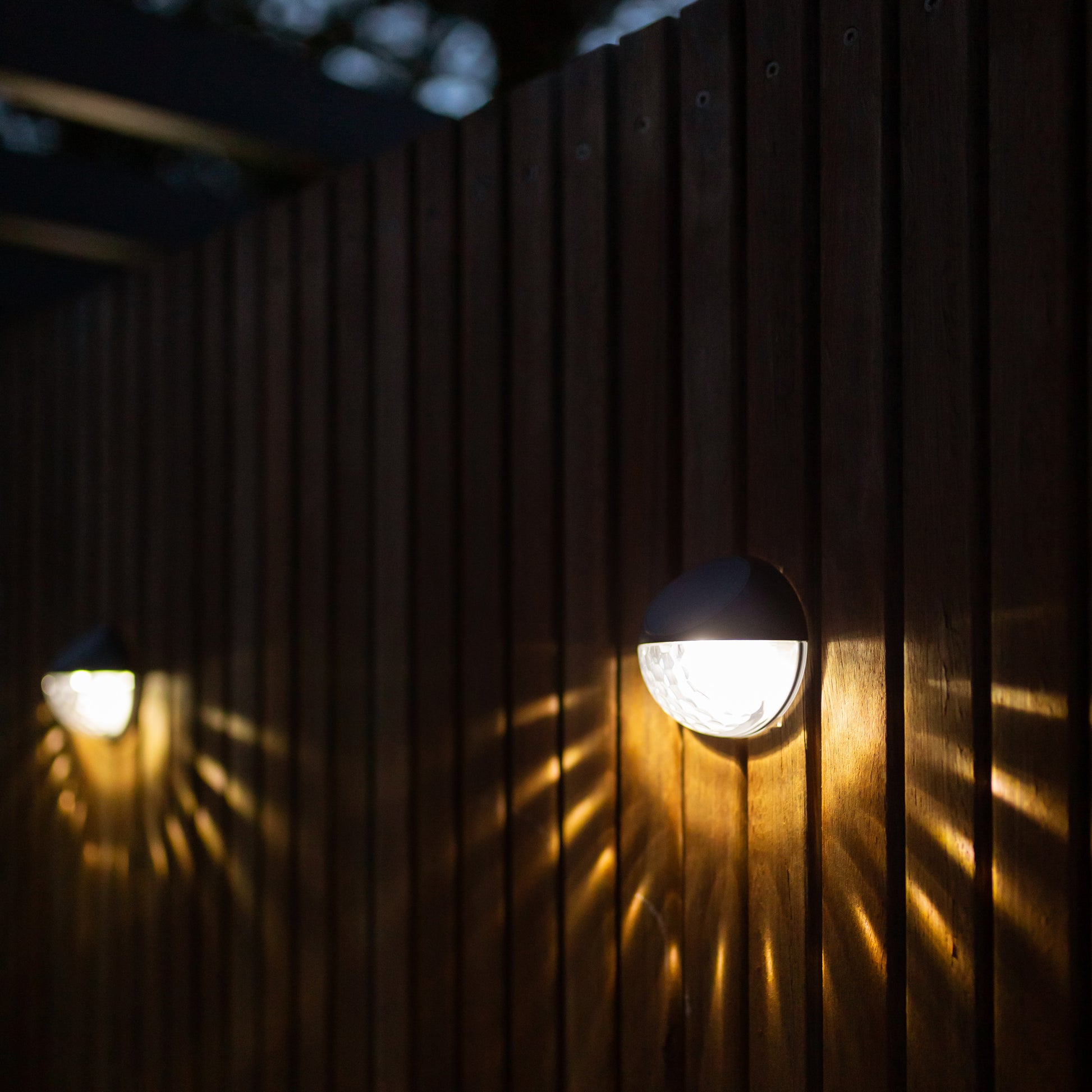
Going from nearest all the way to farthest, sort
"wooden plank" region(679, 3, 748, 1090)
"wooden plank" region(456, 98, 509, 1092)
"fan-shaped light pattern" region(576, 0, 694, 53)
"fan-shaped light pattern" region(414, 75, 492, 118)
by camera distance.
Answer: "wooden plank" region(679, 3, 748, 1090) → "wooden plank" region(456, 98, 509, 1092) → "fan-shaped light pattern" region(576, 0, 694, 53) → "fan-shaped light pattern" region(414, 75, 492, 118)

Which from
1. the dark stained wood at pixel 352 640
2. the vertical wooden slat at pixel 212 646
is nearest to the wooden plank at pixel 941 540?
the dark stained wood at pixel 352 640

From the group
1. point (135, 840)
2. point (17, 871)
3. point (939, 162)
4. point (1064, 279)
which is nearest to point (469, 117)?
point (939, 162)

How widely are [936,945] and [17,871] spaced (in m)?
3.12

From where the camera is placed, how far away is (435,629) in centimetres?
228

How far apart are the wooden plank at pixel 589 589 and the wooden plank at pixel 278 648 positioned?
0.88 metres

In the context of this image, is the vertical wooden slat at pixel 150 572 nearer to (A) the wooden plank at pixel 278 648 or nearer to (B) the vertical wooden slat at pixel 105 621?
(B) the vertical wooden slat at pixel 105 621

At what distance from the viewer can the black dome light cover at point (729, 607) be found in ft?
5.18

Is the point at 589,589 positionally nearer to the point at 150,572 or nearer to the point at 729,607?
the point at 729,607

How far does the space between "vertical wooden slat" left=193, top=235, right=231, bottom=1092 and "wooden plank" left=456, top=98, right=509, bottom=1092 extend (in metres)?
0.89

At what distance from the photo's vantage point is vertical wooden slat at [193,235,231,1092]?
8.92 feet

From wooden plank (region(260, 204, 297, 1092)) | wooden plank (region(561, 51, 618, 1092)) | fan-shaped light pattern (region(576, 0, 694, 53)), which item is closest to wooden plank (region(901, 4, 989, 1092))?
wooden plank (region(561, 51, 618, 1092))

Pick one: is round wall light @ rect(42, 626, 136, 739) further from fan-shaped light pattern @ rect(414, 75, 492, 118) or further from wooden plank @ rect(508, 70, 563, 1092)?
fan-shaped light pattern @ rect(414, 75, 492, 118)

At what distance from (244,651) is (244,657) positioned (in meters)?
0.01

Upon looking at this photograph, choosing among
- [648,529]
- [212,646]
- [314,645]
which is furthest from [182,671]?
[648,529]
